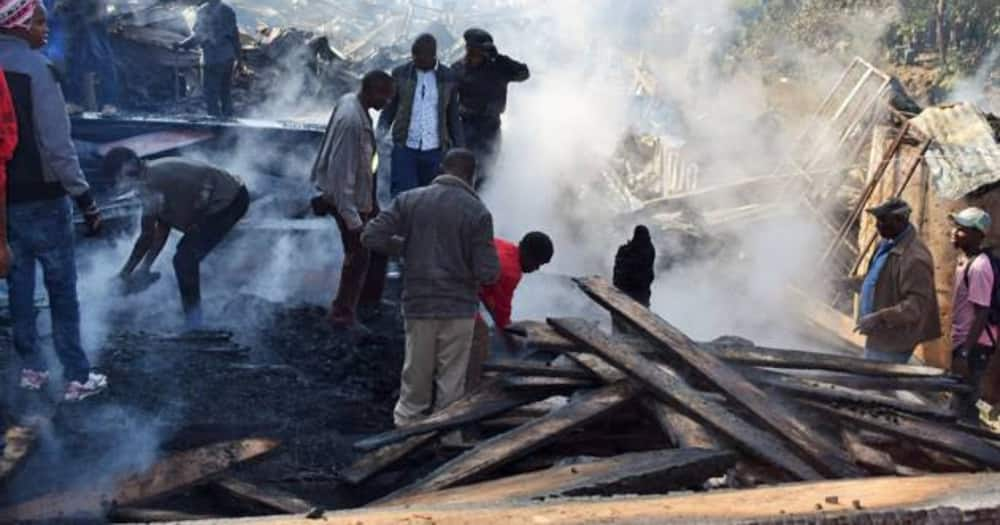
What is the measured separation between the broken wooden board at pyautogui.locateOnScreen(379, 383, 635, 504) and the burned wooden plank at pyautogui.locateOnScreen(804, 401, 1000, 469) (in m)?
1.01

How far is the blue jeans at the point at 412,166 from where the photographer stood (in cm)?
816

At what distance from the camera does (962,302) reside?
21.6 feet

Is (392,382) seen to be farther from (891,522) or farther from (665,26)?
(665,26)

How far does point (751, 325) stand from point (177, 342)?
610 cm

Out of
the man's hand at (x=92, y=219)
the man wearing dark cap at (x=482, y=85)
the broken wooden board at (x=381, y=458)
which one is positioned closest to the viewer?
the broken wooden board at (x=381, y=458)

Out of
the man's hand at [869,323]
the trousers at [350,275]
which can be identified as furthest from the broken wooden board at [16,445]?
the man's hand at [869,323]

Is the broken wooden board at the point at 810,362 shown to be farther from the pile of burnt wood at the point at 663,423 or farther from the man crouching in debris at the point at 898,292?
the man crouching in debris at the point at 898,292

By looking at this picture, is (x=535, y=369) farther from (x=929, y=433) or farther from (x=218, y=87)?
(x=218, y=87)

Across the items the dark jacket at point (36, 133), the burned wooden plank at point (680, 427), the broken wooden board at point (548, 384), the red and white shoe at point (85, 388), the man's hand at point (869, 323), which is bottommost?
the red and white shoe at point (85, 388)

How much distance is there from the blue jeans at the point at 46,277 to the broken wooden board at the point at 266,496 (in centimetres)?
150

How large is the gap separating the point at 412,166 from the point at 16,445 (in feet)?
13.6

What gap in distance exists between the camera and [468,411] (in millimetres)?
4895

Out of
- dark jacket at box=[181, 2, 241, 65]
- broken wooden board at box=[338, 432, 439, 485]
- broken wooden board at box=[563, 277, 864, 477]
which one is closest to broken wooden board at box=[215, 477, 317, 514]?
broken wooden board at box=[338, 432, 439, 485]

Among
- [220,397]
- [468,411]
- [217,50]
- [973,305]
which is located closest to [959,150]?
[973,305]
